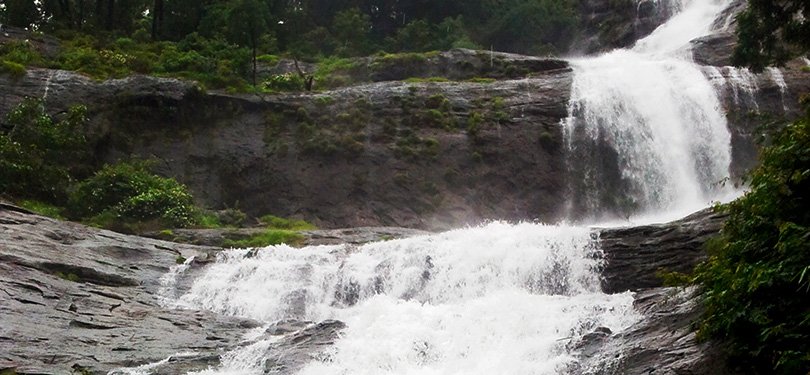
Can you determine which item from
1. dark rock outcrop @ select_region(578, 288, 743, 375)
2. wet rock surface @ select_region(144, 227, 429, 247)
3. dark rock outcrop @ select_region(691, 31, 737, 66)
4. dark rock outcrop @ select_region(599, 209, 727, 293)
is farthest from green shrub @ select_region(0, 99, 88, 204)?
dark rock outcrop @ select_region(691, 31, 737, 66)

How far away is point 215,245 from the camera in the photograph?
21.5m

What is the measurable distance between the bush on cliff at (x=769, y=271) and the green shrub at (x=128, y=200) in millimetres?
17265

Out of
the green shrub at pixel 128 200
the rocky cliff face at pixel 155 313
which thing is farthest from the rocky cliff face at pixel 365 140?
the rocky cliff face at pixel 155 313

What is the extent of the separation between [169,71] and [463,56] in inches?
476

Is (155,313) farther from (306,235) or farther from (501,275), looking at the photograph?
(501,275)

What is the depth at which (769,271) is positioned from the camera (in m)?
8.17

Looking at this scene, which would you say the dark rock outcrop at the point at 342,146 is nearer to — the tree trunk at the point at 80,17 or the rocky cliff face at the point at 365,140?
the rocky cliff face at the point at 365,140

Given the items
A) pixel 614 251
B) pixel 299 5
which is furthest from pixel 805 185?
pixel 299 5

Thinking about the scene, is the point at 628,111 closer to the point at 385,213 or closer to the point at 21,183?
the point at 385,213

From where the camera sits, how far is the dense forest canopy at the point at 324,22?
A: 3484 cm

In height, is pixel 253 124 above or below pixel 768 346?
→ above

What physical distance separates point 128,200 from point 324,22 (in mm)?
20661

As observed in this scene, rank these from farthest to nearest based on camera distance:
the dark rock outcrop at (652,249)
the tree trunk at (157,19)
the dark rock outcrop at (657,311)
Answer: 1. the tree trunk at (157,19)
2. the dark rock outcrop at (652,249)
3. the dark rock outcrop at (657,311)

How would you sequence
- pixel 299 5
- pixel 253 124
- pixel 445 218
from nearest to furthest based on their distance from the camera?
pixel 445 218 < pixel 253 124 < pixel 299 5
